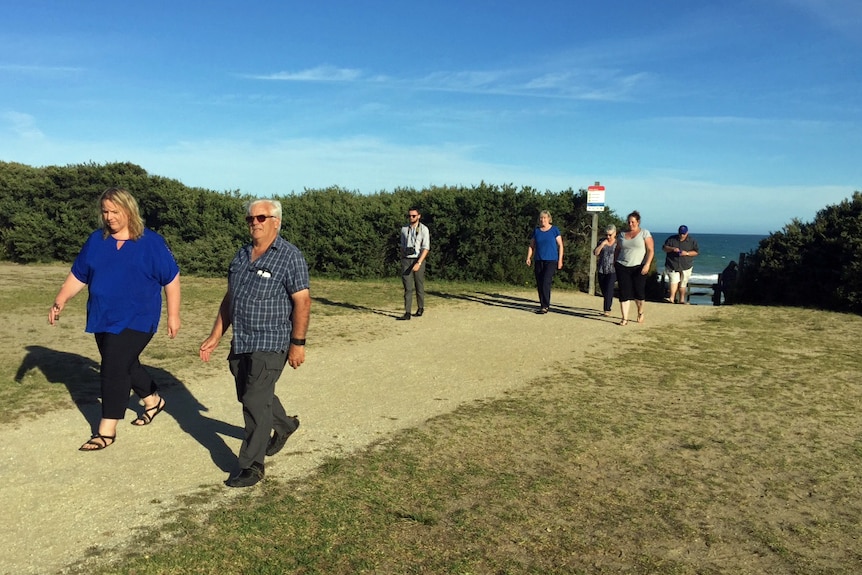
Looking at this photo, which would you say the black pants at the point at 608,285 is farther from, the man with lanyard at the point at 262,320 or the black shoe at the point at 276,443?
the man with lanyard at the point at 262,320

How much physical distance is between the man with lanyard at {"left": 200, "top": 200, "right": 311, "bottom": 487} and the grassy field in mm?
339

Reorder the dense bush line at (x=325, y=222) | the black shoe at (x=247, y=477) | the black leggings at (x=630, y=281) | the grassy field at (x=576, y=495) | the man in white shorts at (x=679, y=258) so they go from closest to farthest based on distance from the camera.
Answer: the grassy field at (x=576, y=495)
the black shoe at (x=247, y=477)
the black leggings at (x=630, y=281)
the man in white shorts at (x=679, y=258)
the dense bush line at (x=325, y=222)

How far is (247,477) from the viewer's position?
430 centimetres

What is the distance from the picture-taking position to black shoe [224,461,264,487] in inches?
168

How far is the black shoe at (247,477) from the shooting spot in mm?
4273

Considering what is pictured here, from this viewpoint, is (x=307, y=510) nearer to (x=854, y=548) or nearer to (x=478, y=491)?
(x=478, y=491)

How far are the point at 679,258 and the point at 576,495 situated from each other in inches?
449

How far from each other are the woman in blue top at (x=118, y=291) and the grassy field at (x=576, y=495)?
1375 millimetres

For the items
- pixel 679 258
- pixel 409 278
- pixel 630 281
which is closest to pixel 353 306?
pixel 409 278

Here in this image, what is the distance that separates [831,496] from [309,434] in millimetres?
3668

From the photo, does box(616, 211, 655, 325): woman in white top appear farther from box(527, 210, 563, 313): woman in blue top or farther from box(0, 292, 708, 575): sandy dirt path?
box(527, 210, 563, 313): woman in blue top

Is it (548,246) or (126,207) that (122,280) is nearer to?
(126,207)

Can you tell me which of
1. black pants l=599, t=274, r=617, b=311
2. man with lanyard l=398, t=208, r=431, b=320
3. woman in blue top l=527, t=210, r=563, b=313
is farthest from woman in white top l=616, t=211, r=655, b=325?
man with lanyard l=398, t=208, r=431, b=320

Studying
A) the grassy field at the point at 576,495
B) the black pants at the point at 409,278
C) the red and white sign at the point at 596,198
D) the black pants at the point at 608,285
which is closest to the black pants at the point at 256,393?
the grassy field at the point at 576,495
